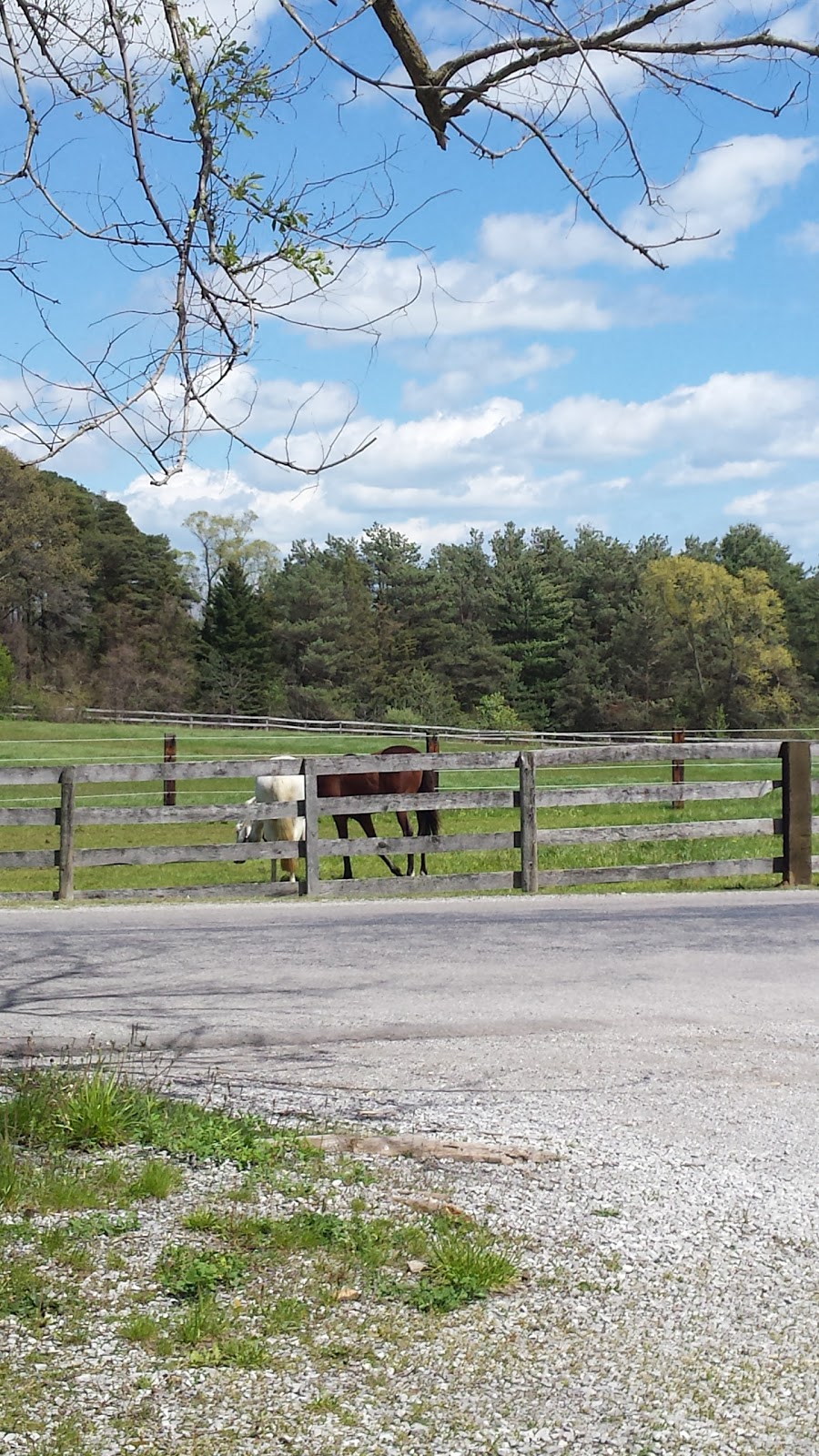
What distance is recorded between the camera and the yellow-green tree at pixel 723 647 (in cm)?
6812

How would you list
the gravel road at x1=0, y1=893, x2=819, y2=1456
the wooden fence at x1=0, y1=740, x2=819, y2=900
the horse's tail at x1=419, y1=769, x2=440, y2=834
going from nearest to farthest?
the gravel road at x1=0, y1=893, x2=819, y2=1456
the wooden fence at x1=0, y1=740, x2=819, y2=900
the horse's tail at x1=419, y1=769, x2=440, y2=834

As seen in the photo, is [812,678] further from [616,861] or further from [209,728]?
[616,861]

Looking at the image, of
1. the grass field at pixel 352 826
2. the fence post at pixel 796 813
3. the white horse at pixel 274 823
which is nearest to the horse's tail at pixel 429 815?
the grass field at pixel 352 826

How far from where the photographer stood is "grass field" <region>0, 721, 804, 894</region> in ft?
52.9

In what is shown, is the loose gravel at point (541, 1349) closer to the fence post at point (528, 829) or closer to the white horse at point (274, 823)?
the fence post at point (528, 829)

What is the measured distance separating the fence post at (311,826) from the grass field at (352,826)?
3.05 feet

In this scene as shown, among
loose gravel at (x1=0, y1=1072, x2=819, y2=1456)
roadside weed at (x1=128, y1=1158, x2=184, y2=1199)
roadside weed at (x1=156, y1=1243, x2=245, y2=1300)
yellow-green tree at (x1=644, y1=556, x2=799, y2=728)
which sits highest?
yellow-green tree at (x1=644, y1=556, x2=799, y2=728)

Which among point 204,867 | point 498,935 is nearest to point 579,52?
point 498,935

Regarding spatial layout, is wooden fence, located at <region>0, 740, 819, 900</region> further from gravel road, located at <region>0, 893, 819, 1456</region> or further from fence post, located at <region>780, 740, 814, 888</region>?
gravel road, located at <region>0, 893, 819, 1456</region>

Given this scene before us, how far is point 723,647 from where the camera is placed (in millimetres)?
69688

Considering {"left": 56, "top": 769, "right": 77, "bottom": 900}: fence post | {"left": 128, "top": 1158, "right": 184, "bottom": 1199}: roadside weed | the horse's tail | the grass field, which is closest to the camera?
{"left": 128, "top": 1158, "right": 184, "bottom": 1199}: roadside weed

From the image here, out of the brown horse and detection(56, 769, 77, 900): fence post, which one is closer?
detection(56, 769, 77, 900): fence post

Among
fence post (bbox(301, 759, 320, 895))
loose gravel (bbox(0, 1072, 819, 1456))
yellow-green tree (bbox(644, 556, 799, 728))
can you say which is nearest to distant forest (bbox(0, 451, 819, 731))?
yellow-green tree (bbox(644, 556, 799, 728))

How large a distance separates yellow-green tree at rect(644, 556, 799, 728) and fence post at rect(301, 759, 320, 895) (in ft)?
188
